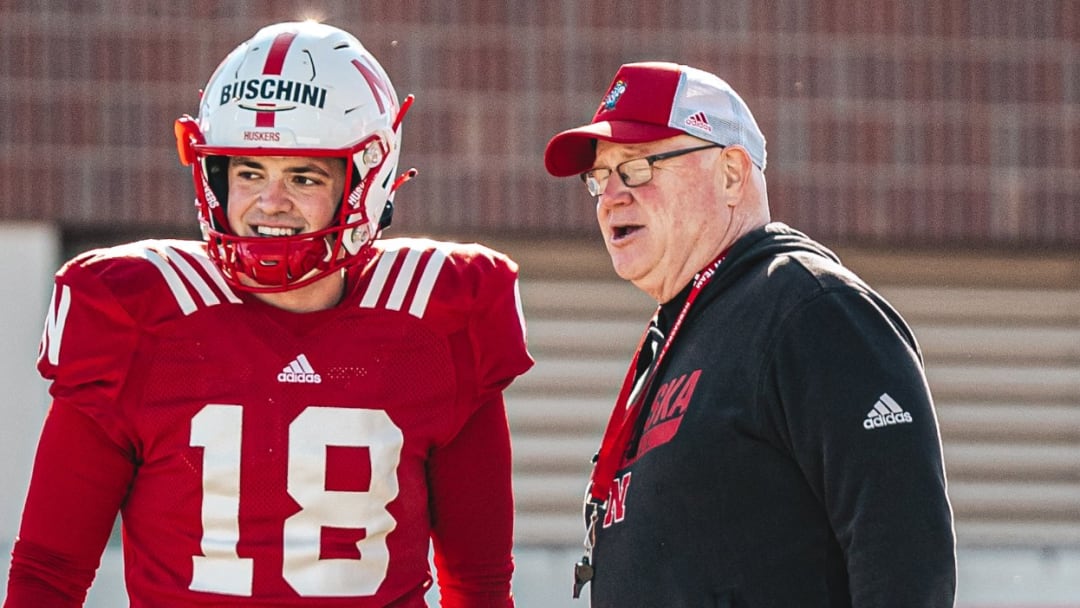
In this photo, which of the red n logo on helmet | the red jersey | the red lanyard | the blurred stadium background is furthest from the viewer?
the blurred stadium background

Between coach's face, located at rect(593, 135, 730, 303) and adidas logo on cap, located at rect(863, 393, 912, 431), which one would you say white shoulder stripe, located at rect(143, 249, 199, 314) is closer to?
coach's face, located at rect(593, 135, 730, 303)

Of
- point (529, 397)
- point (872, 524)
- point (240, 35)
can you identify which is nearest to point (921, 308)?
point (529, 397)

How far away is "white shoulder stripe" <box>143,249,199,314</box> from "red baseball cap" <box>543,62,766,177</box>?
707 mm

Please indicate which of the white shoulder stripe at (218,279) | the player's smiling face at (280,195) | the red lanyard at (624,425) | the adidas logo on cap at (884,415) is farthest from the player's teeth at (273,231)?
the adidas logo on cap at (884,415)

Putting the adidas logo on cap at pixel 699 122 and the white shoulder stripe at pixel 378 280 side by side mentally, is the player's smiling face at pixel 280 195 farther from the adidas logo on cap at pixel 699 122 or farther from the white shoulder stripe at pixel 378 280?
the adidas logo on cap at pixel 699 122

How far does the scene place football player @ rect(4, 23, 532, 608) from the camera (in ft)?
9.23

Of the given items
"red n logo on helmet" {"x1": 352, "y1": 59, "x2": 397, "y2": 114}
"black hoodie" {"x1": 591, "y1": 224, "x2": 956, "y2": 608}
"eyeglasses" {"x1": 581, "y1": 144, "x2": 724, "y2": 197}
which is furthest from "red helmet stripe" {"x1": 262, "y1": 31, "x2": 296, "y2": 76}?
"black hoodie" {"x1": 591, "y1": 224, "x2": 956, "y2": 608}

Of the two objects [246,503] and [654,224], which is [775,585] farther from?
[246,503]

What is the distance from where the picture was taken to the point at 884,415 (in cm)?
229

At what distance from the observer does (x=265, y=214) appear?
2.87 meters

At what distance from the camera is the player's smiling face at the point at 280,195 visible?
2877mm

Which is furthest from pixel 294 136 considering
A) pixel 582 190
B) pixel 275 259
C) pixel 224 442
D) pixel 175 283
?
pixel 582 190

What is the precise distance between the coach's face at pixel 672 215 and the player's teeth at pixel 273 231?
552 mm

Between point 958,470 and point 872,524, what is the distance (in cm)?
481
